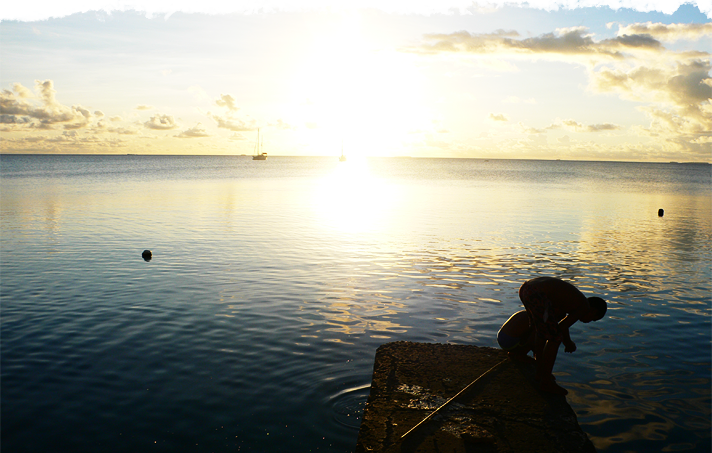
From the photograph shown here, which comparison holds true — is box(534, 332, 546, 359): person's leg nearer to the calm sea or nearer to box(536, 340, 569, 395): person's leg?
box(536, 340, 569, 395): person's leg

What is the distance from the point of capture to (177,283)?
15453mm

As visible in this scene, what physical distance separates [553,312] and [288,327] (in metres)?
6.06

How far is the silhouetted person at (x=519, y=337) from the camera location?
8570 mm

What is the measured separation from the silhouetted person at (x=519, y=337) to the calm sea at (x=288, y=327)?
1.07 metres

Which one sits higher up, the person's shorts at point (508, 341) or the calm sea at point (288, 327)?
the person's shorts at point (508, 341)

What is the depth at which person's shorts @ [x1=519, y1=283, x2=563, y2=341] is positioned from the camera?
763 cm

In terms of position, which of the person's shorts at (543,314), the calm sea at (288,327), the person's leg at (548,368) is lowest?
the calm sea at (288,327)

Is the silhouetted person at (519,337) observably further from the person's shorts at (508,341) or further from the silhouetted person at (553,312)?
the silhouetted person at (553,312)

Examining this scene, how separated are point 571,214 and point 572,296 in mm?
31611

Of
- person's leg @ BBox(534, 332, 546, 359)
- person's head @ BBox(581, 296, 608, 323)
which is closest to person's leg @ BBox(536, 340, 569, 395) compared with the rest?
person's leg @ BBox(534, 332, 546, 359)

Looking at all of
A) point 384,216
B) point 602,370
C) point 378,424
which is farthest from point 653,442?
point 384,216

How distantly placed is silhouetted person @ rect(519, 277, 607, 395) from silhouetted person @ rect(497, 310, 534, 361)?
731 millimetres

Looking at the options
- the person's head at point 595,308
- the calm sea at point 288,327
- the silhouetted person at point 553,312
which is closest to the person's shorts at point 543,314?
the silhouetted person at point 553,312

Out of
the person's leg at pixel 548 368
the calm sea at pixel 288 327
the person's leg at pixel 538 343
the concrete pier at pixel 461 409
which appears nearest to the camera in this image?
the concrete pier at pixel 461 409
